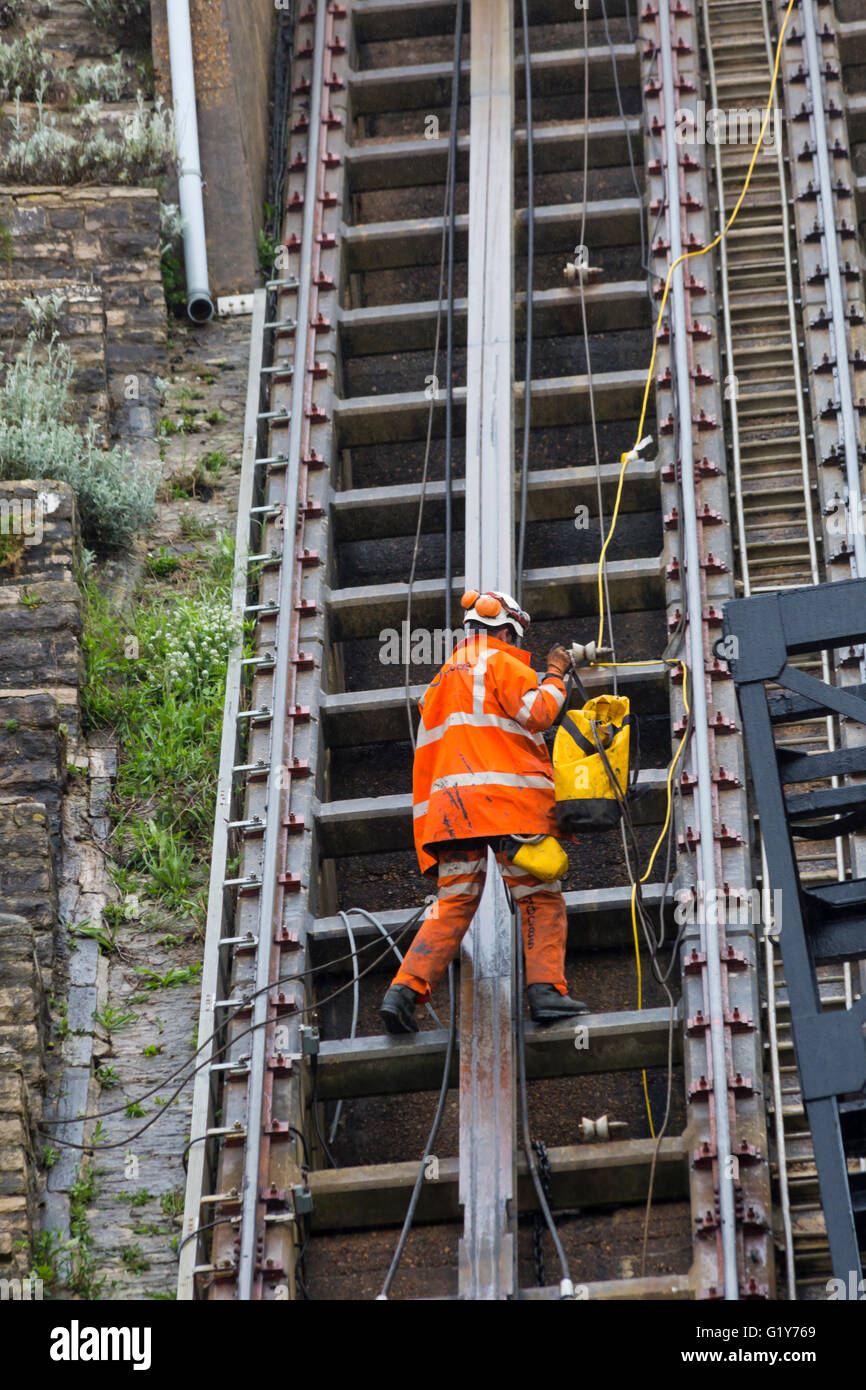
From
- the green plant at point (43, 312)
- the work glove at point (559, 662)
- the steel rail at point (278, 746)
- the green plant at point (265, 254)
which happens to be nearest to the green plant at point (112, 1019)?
the steel rail at point (278, 746)

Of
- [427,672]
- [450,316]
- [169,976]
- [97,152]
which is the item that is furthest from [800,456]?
[97,152]

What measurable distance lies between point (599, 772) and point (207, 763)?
2182 millimetres

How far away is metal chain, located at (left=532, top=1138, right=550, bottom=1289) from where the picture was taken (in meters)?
7.48

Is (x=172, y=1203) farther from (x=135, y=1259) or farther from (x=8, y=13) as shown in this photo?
(x=8, y=13)

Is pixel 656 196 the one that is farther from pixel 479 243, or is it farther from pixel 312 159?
pixel 312 159

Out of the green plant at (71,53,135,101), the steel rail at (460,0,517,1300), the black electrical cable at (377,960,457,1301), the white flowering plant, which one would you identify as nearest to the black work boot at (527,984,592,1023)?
the steel rail at (460,0,517,1300)

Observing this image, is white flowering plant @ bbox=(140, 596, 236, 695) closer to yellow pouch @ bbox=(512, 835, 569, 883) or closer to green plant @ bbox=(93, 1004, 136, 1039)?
green plant @ bbox=(93, 1004, 136, 1039)

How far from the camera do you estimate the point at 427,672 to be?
981 centimetres

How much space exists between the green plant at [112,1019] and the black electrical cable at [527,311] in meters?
2.87

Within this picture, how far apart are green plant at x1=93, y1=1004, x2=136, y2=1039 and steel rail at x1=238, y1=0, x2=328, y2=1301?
61cm

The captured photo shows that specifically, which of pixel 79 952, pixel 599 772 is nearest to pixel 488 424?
pixel 599 772

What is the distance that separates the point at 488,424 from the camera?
10148 mm

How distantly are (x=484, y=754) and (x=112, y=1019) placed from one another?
2.00 m

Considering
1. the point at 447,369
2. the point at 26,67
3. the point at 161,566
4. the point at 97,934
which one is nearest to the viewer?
the point at 97,934
